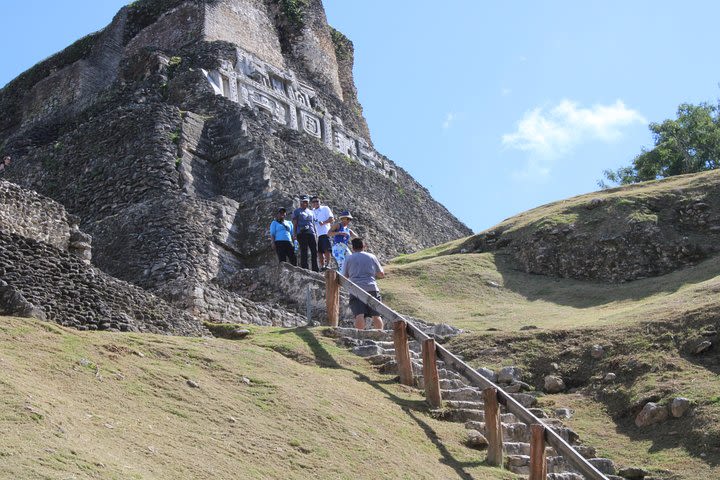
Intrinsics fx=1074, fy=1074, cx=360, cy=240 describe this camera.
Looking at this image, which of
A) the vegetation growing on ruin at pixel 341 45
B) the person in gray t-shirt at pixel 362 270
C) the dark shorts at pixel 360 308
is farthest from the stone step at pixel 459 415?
the vegetation growing on ruin at pixel 341 45

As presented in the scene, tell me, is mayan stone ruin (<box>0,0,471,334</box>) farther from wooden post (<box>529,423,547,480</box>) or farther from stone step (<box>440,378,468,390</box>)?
wooden post (<box>529,423,547,480</box>)

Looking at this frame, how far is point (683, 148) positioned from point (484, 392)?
3465 centimetres

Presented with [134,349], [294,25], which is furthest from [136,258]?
[294,25]

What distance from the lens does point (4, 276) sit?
42.2 ft

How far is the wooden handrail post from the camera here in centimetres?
1227

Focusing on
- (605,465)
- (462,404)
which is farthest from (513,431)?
(605,465)

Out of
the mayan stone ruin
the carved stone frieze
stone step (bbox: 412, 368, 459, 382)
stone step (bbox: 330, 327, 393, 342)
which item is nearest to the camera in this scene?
stone step (bbox: 412, 368, 459, 382)

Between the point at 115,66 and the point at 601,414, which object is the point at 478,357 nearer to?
the point at 601,414

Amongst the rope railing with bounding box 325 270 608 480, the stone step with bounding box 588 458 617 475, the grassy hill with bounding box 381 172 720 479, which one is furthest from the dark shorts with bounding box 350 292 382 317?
the stone step with bounding box 588 458 617 475

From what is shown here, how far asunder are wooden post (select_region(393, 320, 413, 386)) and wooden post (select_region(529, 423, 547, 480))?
3200 mm

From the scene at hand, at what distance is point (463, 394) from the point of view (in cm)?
1291

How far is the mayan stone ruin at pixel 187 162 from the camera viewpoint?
59.7ft

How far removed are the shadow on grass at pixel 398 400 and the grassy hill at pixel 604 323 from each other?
185cm

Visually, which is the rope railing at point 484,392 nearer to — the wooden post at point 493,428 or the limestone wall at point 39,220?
the wooden post at point 493,428
